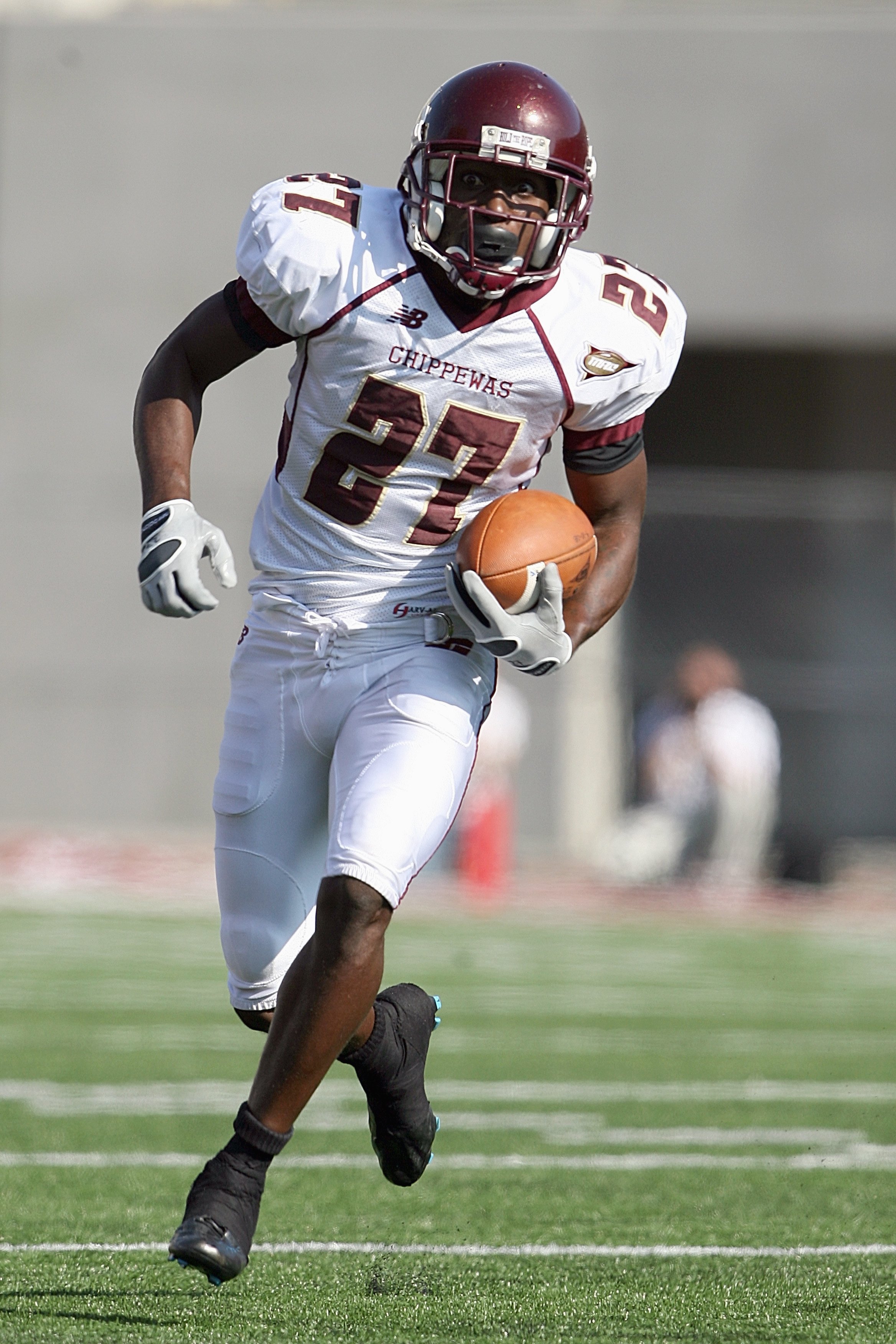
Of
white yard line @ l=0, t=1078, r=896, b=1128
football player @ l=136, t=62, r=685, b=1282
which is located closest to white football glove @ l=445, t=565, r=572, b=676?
football player @ l=136, t=62, r=685, b=1282

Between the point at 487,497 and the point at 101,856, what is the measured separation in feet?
33.1

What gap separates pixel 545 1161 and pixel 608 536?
1516 mm

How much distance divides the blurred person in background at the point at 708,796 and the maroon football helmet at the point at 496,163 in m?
8.69

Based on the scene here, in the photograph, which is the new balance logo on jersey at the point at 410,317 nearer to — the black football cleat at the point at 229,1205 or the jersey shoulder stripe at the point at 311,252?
the jersey shoulder stripe at the point at 311,252

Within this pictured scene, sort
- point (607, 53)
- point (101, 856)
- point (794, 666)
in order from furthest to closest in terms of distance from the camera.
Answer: point (607, 53) → point (794, 666) → point (101, 856)

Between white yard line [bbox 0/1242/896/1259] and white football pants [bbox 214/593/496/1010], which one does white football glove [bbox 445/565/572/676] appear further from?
white yard line [bbox 0/1242/896/1259]

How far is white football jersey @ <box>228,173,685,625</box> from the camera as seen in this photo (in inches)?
122

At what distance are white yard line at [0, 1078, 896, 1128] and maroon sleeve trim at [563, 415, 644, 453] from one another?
211 centimetres

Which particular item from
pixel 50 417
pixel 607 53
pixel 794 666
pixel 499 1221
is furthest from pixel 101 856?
pixel 499 1221

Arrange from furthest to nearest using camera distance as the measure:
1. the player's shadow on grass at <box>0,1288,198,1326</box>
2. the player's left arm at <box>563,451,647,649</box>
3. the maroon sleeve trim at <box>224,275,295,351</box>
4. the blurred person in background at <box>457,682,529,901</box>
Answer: the blurred person in background at <box>457,682,529,901</box> → the player's left arm at <box>563,451,647,649</box> → the maroon sleeve trim at <box>224,275,295,351</box> → the player's shadow on grass at <box>0,1288,198,1326</box>

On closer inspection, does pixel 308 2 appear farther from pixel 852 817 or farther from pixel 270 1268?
pixel 270 1268

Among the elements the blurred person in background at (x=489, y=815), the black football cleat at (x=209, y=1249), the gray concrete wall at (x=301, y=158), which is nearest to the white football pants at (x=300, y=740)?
the black football cleat at (x=209, y=1249)

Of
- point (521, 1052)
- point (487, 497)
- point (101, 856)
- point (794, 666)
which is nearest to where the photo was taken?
point (487, 497)

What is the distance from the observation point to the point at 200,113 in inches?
580
